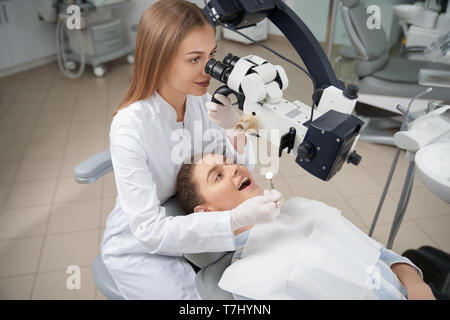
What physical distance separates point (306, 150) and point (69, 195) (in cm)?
207

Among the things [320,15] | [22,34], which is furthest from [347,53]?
[22,34]

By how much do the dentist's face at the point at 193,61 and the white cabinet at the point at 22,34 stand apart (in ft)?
11.5

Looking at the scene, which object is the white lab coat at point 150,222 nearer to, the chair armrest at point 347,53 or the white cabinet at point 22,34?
the chair armrest at point 347,53

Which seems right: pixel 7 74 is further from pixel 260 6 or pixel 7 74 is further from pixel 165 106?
pixel 260 6

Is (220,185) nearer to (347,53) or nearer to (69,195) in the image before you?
(69,195)

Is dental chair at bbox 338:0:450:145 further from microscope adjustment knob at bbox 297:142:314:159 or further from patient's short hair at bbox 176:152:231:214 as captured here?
microscope adjustment knob at bbox 297:142:314:159

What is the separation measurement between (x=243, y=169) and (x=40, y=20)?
3.80 m

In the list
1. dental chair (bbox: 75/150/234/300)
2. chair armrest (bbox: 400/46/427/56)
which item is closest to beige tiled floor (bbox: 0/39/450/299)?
dental chair (bbox: 75/150/234/300)

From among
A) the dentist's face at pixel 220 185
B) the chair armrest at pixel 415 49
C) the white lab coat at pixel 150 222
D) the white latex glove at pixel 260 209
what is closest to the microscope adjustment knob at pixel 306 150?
the white latex glove at pixel 260 209

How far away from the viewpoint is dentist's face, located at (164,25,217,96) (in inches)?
41.3

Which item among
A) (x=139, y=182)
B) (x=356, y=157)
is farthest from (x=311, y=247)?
(x=139, y=182)

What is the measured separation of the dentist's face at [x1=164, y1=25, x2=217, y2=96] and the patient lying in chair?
10.2 inches

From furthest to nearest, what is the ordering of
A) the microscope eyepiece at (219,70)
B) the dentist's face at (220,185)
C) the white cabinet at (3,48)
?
1. the white cabinet at (3,48)
2. the dentist's face at (220,185)
3. the microscope eyepiece at (219,70)

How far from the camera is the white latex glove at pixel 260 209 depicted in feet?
3.14
